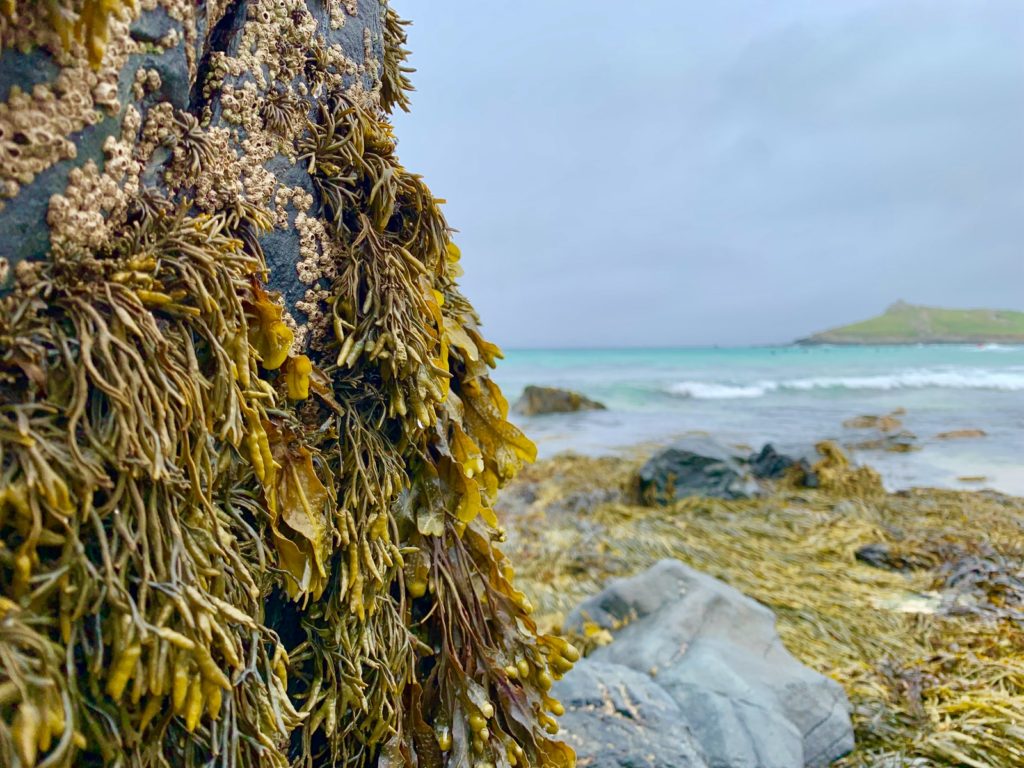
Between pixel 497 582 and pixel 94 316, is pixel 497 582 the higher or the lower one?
the lower one

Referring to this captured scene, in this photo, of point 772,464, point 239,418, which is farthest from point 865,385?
point 239,418

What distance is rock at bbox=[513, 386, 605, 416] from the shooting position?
17359 millimetres

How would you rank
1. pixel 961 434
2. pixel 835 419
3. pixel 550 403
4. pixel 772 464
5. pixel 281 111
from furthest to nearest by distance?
pixel 550 403 < pixel 835 419 < pixel 961 434 < pixel 772 464 < pixel 281 111

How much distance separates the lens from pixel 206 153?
3.41ft

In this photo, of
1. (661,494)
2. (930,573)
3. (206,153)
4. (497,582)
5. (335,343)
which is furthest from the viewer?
(661,494)

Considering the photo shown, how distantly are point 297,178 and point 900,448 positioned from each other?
437 inches

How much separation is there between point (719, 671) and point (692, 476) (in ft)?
14.6

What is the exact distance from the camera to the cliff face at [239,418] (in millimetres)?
770

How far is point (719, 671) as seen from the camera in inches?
99.3

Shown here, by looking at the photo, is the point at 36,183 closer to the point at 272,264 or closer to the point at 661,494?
the point at 272,264

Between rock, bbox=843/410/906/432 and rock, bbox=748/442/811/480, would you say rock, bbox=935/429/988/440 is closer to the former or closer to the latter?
rock, bbox=843/410/906/432

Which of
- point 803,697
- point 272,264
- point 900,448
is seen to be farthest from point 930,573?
point 900,448

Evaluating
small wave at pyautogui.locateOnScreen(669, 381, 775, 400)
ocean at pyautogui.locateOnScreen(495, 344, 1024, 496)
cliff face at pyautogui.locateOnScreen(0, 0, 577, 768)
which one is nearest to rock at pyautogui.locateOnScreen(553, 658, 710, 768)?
cliff face at pyautogui.locateOnScreen(0, 0, 577, 768)

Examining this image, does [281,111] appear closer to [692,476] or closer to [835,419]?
[692,476]
